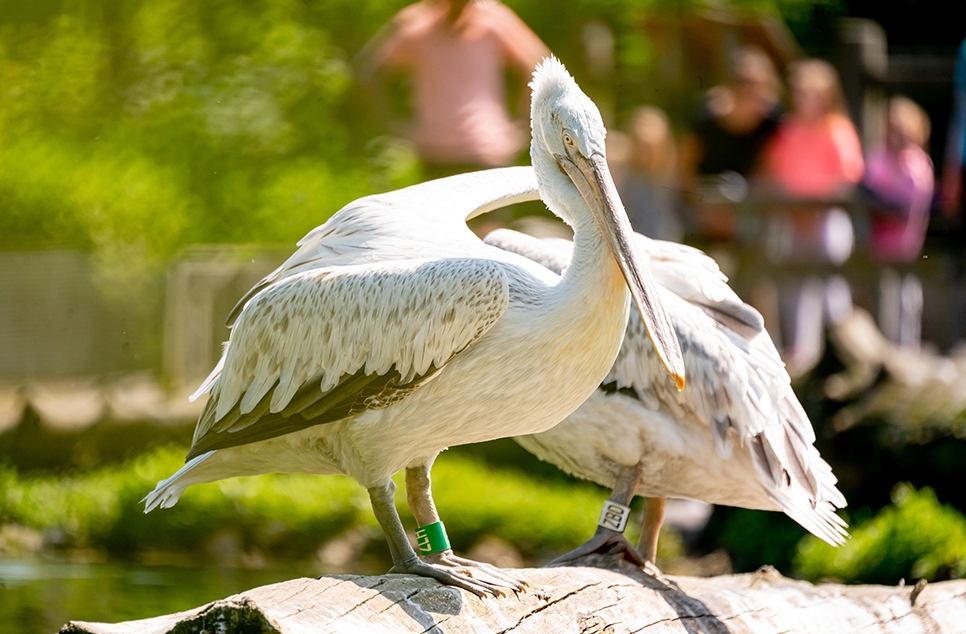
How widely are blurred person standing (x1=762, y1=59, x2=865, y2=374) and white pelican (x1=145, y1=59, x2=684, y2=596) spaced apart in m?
4.36

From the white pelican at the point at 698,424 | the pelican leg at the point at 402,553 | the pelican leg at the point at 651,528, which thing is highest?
the pelican leg at the point at 402,553

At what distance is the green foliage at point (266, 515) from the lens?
24.2 ft

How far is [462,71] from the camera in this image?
716 cm

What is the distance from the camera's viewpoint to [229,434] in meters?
3.69

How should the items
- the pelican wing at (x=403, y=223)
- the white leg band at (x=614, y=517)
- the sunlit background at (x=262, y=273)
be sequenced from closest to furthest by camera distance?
the pelican wing at (x=403, y=223), the white leg band at (x=614, y=517), the sunlit background at (x=262, y=273)

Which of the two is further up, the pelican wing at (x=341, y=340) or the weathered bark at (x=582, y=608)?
the pelican wing at (x=341, y=340)

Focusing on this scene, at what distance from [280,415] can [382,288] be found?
45cm

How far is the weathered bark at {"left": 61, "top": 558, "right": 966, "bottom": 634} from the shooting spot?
109 inches

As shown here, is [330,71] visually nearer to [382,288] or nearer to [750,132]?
[750,132]

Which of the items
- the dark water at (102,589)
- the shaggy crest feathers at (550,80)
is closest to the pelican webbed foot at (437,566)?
the shaggy crest feathers at (550,80)

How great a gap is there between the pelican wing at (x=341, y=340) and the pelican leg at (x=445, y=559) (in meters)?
0.32

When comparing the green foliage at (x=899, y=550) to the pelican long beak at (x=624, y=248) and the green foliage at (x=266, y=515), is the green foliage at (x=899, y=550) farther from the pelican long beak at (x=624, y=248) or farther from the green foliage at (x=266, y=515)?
the pelican long beak at (x=624, y=248)

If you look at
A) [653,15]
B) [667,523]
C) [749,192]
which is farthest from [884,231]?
[653,15]

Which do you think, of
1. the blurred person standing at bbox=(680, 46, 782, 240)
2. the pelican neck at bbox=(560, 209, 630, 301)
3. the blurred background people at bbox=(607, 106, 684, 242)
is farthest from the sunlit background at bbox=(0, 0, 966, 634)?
the pelican neck at bbox=(560, 209, 630, 301)
